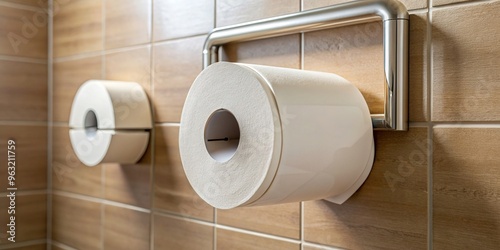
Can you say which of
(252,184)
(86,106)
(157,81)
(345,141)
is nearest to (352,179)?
(345,141)

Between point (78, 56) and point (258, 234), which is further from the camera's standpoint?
point (78, 56)

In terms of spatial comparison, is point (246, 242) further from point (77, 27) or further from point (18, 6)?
point (18, 6)

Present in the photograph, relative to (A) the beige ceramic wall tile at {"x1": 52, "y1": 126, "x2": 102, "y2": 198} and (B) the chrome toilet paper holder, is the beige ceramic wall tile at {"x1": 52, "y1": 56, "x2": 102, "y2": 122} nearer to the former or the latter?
(A) the beige ceramic wall tile at {"x1": 52, "y1": 126, "x2": 102, "y2": 198}

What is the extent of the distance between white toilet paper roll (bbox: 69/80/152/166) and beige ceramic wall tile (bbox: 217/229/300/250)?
0.31 m

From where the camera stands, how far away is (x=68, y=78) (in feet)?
5.40

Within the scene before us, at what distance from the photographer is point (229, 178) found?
0.80 metres

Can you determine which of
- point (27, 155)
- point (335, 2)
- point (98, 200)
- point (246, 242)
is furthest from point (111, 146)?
point (335, 2)

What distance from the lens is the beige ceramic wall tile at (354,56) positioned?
0.90 meters

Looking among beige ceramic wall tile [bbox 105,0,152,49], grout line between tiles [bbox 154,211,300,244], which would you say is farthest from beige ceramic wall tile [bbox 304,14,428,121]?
beige ceramic wall tile [bbox 105,0,152,49]

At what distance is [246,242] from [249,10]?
1.51ft

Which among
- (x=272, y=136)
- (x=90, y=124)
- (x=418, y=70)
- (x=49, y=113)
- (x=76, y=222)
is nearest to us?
(x=272, y=136)

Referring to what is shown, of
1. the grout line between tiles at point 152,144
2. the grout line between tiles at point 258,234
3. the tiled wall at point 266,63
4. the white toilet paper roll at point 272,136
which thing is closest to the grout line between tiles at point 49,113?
the tiled wall at point 266,63

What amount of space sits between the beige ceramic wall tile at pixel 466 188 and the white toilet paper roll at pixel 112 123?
2.40ft

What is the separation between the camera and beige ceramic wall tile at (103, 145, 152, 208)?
1.36m
